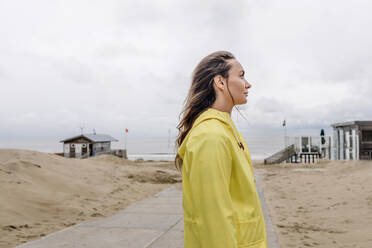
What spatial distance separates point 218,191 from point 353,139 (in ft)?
66.3

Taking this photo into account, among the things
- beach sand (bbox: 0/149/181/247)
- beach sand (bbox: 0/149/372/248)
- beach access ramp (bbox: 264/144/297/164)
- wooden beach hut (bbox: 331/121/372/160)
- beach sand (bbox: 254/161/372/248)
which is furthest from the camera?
beach access ramp (bbox: 264/144/297/164)

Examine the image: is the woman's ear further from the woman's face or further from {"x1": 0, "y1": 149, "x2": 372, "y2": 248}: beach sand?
{"x1": 0, "y1": 149, "x2": 372, "y2": 248}: beach sand

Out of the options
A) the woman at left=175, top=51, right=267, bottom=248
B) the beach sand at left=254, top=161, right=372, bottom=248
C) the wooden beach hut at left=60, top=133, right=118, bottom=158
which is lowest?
the beach sand at left=254, top=161, right=372, bottom=248

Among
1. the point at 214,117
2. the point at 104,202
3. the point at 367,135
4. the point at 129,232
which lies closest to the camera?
the point at 214,117

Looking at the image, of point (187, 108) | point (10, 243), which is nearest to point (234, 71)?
point (187, 108)

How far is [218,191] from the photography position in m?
1.18

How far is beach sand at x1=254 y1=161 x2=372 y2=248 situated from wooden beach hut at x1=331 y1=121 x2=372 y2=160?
6.86 m

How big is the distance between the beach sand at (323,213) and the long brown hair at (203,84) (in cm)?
417

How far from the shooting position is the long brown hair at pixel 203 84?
5.09ft

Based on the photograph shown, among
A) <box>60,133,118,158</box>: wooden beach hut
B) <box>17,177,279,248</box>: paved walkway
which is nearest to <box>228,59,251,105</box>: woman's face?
<box>17,177,279,248</box>: paved walkway

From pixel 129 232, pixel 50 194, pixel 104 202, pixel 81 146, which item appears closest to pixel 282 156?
pixel 81 146

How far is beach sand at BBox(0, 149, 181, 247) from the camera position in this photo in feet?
19.6

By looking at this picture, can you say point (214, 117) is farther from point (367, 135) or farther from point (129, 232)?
point (367, 135)

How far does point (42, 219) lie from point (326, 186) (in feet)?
33.0
